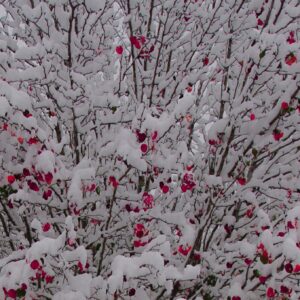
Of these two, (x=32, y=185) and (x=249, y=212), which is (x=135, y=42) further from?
(x=249, y=212)

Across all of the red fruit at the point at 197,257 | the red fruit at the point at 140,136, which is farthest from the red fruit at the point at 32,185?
the red fruit at the point at 197,257

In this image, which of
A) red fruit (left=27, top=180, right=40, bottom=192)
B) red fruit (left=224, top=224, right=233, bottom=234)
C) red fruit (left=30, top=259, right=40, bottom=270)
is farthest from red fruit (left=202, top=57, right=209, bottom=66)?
red fruit (left=30, top=259, right=40, bottom=270)

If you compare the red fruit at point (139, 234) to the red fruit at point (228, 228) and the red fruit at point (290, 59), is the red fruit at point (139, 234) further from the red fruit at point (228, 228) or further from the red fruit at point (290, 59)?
the red fruit at point (290, 59)

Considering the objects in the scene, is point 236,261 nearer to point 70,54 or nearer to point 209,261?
point 209,261

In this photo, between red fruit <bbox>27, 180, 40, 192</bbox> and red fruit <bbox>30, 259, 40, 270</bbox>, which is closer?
red fruit <bbox>30, 259, 40, 270</bbox>

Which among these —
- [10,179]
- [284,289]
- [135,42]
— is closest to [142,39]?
[135,42]

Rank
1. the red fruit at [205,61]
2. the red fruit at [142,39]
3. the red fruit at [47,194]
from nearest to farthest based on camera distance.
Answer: the red fruit at [47,194] < the red fruit at [142,39] < the red fruit at [205,61]

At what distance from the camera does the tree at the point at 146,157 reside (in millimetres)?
2672

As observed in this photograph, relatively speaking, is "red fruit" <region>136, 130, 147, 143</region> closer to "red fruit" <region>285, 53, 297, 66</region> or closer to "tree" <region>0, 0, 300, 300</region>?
"tree" <region>0, 0, 300, 300</region>

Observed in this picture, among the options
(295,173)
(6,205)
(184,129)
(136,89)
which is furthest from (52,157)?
(295,173)

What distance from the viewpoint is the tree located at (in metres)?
2.67

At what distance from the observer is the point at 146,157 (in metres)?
3.14

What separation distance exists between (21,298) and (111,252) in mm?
1533

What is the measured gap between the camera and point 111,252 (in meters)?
4.32
